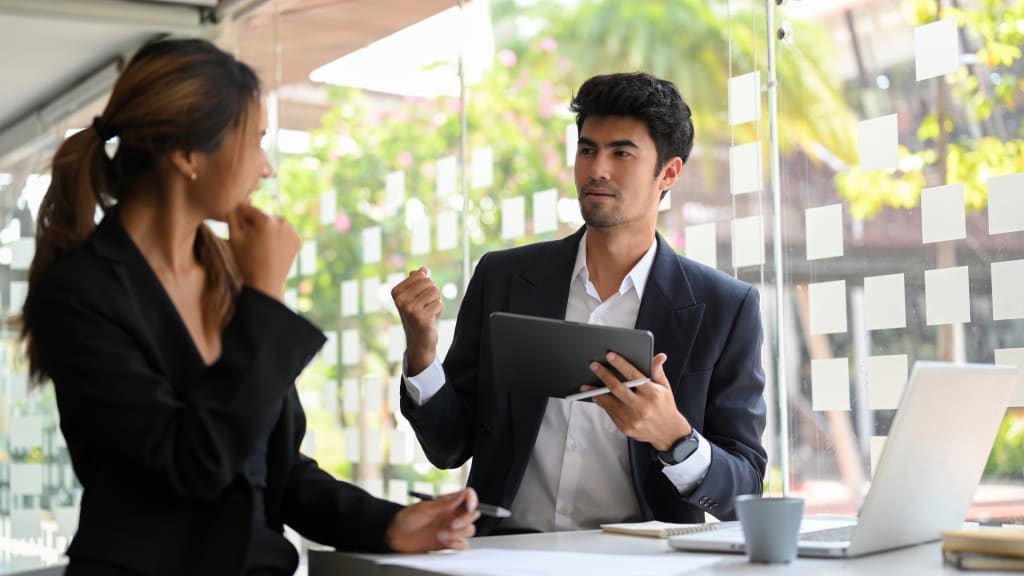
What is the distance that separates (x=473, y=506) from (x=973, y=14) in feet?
5.62

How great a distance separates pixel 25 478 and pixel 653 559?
5.56m

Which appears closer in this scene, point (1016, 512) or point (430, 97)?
point (1016, 512)

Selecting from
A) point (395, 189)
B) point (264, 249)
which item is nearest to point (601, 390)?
point (264, 249)

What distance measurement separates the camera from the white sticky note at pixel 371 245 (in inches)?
199

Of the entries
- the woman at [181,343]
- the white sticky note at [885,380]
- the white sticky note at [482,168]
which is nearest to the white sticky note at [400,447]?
the white sticky note at [482,168]

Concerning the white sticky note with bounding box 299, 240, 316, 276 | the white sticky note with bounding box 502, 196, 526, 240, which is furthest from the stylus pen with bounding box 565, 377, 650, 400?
the white sticky note with bounding box 299, 240, 316, 276

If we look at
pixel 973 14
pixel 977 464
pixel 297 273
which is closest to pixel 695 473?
pixel 977 464

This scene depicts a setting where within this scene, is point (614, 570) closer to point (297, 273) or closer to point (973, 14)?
point (973, 14)

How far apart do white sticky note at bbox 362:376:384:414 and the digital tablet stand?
2.89m

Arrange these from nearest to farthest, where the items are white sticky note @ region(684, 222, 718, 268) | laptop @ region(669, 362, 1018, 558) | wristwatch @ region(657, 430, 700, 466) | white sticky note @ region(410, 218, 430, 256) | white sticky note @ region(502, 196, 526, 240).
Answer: laptop @ region(669, 362, 1018, 558) → wristwatch @ region(657, 430, 700, 466) → white sticky note @ region(684, 222, 718, 268) → white sticky note @ region(502, 196, 526, 240) → white sticky note @ region(410, 218, 430, 256)

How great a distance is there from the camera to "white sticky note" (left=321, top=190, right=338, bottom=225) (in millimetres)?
5492

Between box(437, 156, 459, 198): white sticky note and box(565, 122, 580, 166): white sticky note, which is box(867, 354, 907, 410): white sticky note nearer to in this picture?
box(565, 122, 580, 166): white sticky note

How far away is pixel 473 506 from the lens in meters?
1.69

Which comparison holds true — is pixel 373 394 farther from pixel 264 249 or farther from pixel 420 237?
pixel 264 249
